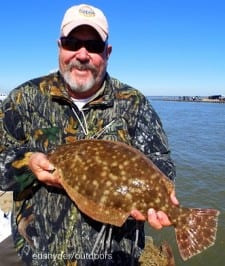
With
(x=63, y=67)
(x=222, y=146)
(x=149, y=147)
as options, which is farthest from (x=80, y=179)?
(x=222, y=146)

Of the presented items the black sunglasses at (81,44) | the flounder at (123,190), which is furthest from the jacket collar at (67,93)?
the flounder at (123,190)

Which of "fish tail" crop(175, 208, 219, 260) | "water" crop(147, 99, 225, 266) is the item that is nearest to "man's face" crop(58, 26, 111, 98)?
"fish tail" crop(175, 208, 219, 260)

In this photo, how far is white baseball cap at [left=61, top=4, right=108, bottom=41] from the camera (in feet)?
12.2

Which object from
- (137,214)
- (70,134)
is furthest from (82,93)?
(137,214)

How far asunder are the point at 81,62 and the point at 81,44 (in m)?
0.16

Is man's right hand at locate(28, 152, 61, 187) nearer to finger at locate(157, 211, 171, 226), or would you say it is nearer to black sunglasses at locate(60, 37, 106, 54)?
finger at locate(157, 211, 171, 226)

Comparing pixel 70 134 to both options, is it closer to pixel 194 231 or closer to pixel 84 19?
pixel 84 19

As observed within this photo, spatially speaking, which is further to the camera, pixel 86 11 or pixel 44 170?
pixel 86 11

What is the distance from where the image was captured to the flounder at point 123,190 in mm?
3191

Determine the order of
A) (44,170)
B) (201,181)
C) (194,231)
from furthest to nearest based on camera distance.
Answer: (201,181) < (44,170) < (194,231)

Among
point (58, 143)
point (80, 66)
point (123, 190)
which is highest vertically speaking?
point (80, 66)

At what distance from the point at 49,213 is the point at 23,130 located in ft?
2.60

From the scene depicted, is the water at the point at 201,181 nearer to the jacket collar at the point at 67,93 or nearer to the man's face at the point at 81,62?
the jacket collar at the point at 67,93

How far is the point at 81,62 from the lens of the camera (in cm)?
371
